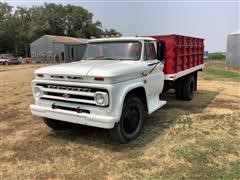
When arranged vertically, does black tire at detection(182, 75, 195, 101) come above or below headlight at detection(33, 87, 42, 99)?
below

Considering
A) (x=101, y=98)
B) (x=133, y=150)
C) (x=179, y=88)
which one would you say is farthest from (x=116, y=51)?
(x=179, y=88)

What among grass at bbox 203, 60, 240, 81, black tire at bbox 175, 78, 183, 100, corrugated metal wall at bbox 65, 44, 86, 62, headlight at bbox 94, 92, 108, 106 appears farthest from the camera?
grass at bbox 203, 60, 240, 81

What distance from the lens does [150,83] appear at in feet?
20.3

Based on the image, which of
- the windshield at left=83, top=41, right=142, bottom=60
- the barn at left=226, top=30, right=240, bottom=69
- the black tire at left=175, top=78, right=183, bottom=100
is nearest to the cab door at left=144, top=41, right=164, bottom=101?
the windshield at left=83, top=41, right=142, bottom=60

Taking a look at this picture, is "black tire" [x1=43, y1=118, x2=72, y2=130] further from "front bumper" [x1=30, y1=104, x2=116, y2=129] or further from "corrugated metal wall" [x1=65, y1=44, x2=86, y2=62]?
"corrugated metal wall" [x1=65, y1=44, x2=86, y2=62]

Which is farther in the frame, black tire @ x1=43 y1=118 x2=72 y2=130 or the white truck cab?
black tire @ x1=43 y1=118 x2=72 y2=130

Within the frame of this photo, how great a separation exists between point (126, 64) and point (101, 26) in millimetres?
74713

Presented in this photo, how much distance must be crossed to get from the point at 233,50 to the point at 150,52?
63.7 ft

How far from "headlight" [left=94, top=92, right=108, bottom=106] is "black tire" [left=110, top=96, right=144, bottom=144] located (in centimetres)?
52

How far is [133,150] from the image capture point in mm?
5148

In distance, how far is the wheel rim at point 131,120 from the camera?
5.44m

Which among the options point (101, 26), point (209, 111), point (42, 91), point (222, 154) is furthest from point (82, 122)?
point (101, 26)

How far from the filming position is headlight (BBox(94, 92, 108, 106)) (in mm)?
4789

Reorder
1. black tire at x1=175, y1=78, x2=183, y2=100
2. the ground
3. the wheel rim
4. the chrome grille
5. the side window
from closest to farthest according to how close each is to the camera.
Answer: the ground, the chrome grille, the wheel rim, the side window, black tire at x1=175, y1=78, x2=183, y2=100
